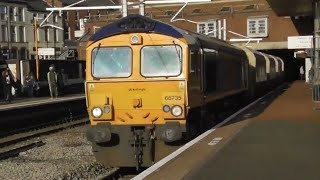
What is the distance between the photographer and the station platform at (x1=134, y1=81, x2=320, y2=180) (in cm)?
869

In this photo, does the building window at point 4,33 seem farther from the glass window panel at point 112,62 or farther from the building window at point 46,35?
the glass window panel at point 112,62

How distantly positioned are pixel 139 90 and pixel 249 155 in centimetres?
254

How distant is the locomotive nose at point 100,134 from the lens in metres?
11.1

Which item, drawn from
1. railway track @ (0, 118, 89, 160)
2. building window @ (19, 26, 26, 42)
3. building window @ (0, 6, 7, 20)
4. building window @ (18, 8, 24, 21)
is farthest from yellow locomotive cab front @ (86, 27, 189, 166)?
building window @ (18, 8, 24, 21)

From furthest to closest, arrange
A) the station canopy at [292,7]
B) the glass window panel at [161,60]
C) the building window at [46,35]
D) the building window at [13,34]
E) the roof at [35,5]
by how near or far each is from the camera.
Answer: the building window at [46,35] → the roof at [35,5] → the building window at [13,34] → the station canopy at [292,7] → the glass window panel at [161,60]

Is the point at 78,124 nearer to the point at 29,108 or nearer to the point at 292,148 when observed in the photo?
the point at 29,108

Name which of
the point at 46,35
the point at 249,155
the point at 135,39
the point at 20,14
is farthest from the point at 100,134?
the point at 46,35

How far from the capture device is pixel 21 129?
20.2m

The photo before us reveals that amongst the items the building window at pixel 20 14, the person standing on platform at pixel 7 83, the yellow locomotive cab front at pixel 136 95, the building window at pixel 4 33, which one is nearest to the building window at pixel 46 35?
the building window at pixel 20 14

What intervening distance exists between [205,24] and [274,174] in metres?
57.9

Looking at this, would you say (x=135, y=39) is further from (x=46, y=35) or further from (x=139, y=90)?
(x=46, y=35)

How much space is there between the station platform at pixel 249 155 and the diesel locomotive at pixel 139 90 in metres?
0.69

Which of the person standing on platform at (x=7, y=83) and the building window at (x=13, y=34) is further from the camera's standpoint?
the building window at (x=13, y=34)

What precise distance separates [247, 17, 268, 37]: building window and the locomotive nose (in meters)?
52.6
